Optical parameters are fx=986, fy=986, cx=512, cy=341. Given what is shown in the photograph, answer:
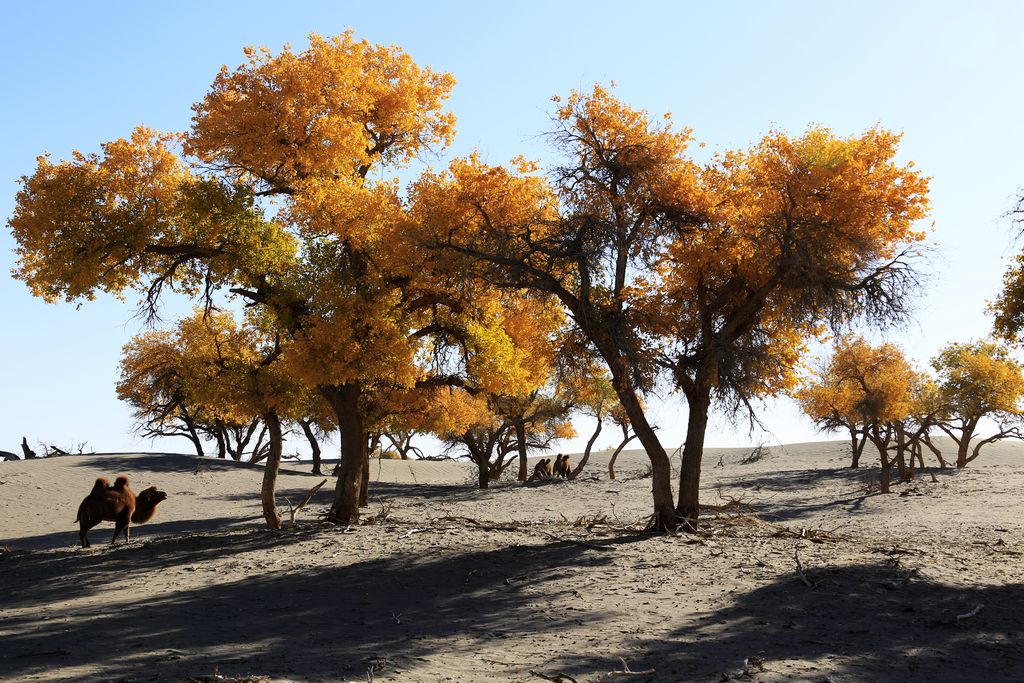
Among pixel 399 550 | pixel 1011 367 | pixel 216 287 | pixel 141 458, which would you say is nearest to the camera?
pixel 399 550

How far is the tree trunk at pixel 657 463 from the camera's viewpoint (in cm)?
1864

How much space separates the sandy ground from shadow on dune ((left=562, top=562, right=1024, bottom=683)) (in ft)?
0.13

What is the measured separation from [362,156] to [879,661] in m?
15.5

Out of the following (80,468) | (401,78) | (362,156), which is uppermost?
(401,78)

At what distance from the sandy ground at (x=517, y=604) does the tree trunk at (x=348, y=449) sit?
22.8 inches

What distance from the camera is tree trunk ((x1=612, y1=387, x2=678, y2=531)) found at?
18.6m

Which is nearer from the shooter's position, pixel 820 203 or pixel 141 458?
pixel 820 203

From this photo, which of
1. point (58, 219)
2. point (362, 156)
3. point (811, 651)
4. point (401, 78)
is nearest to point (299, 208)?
point (362, 156)

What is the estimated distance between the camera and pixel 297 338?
1948 cm

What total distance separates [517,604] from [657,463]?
6.25 metres

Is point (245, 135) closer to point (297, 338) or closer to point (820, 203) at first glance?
point (297, 338)

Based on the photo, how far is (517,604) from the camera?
13.4 meters

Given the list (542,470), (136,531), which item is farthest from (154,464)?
(542,470)

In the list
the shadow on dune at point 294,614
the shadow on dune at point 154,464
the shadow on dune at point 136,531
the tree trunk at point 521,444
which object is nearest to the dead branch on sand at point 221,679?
the shadow on dune at point 294,614
